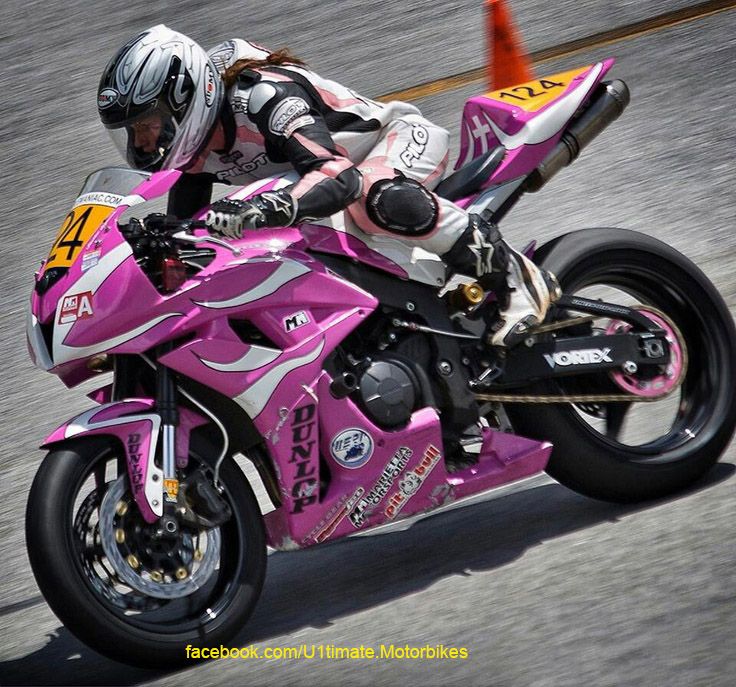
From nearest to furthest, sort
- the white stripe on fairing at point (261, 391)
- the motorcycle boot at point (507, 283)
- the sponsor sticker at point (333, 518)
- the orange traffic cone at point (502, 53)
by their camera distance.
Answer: the white stripe on fairing at point (261, 391), the sponsor sticker at point (333, 518), the motorcycle boot at point (507, 283), the orange traffic cone at point (502, 53)

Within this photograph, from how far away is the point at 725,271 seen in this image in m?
6.66

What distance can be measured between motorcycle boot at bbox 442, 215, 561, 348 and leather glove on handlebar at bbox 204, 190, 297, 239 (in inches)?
30.9

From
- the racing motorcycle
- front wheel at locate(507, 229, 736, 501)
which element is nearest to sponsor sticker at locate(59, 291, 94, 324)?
the racing motorcycle

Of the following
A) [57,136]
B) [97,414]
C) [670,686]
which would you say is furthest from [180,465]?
[57,136]

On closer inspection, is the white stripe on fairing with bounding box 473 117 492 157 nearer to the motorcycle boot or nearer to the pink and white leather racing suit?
the pink and white leather racing suit

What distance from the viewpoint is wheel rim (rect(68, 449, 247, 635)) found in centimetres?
395

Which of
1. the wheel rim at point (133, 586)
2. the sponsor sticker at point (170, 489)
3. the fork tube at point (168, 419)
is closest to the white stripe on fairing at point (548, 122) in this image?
the fork tube at point (168, 419)

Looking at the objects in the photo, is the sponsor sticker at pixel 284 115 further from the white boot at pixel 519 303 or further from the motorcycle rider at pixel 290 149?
the white boot at pixel 519 303

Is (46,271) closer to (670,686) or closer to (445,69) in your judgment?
(670,686)

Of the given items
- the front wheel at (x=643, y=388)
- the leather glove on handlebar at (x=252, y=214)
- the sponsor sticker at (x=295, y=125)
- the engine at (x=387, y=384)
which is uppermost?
the sponsor sticker at (x=295, y=125)

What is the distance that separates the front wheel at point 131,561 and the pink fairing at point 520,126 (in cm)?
156

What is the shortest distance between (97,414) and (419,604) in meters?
1.22

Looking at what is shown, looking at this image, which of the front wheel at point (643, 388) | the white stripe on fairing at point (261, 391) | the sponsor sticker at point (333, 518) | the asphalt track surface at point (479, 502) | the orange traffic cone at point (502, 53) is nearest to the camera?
the asphalt track surface at point (479, 502)

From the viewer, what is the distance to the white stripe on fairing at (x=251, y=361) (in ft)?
13.8
